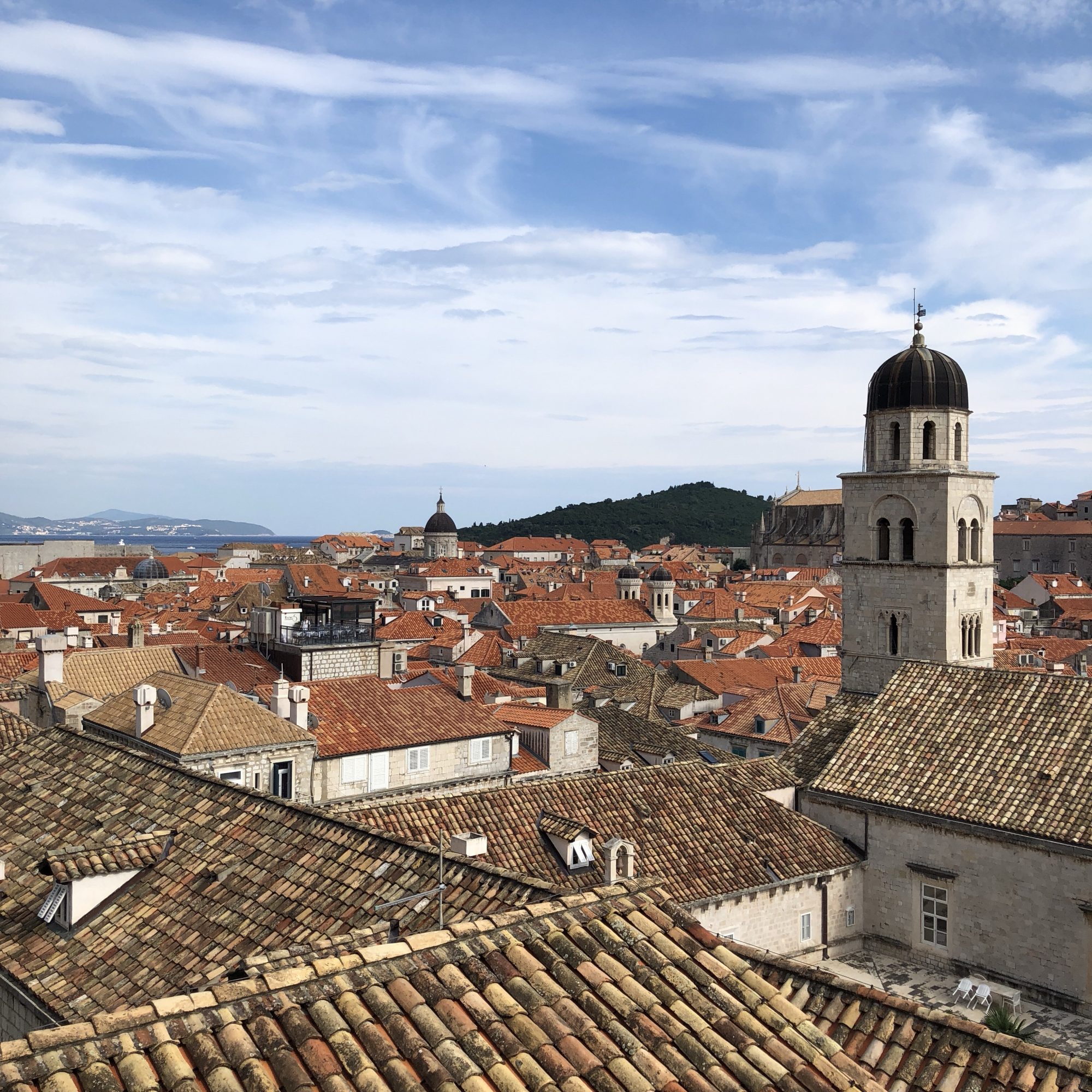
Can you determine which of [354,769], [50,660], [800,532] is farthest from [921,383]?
[800,532]

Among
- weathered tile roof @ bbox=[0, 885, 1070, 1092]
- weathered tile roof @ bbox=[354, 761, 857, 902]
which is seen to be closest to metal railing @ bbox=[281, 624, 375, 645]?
weathered tile roof @ bbox=[354, 761, 857, 902]

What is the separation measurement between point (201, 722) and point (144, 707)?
4.92ft

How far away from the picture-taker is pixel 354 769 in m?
27.6

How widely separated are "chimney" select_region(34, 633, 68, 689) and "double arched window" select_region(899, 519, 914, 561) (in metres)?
25.6

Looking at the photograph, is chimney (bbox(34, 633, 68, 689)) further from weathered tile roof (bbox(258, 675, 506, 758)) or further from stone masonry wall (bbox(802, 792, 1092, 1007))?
stone masonry wall (bbox(802, 792, 1092, 1007))

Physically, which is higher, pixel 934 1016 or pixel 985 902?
pixel 934 1016

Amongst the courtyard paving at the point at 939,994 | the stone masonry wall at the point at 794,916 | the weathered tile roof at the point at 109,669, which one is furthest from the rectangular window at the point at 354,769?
the courtyard paving at the point at 939,994

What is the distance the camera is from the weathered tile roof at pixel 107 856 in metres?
11.5

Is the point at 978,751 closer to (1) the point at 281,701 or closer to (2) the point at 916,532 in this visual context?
(2) the point at 916,532

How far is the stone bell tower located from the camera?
3169 centimetres

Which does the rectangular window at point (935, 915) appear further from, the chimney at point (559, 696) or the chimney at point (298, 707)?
the chimney at point (559, 696)

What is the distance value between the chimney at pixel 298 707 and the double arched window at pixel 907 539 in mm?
18841

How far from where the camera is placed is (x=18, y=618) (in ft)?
228

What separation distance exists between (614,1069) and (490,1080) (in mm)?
709
